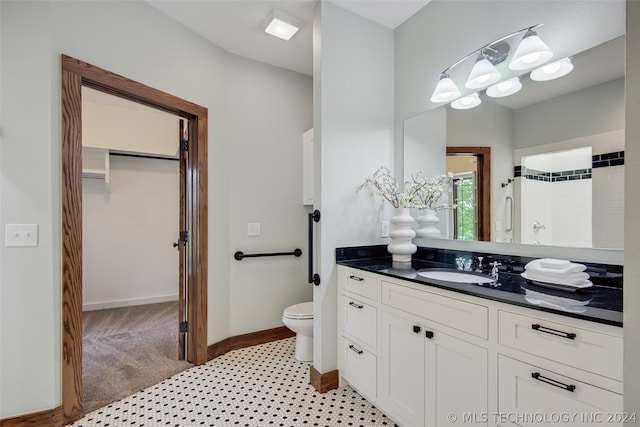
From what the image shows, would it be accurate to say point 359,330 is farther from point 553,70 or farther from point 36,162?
point 36,162

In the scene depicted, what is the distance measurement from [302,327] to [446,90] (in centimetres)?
196

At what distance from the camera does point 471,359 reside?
1.26m

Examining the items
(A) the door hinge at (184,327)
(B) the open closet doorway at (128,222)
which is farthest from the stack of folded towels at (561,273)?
(B) the open closet doorway at (128,222)

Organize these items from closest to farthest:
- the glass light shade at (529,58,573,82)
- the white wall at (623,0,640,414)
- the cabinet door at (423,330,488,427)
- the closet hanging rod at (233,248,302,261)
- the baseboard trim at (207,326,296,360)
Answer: the white wall at (623,0,640,414) → the cabinet door at (423,330,488,427) → the glass light shade at (529,58,573,82) → the baseboard trim at (207,326,296,360) → the closet hanging rod at (233,248,302,261)

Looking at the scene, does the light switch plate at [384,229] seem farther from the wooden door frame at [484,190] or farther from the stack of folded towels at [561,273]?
the stack of folded towels at [561,273]

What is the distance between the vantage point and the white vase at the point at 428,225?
213 centimetres

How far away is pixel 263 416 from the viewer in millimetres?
1754

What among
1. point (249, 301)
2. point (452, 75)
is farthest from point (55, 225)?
point (452, 75)

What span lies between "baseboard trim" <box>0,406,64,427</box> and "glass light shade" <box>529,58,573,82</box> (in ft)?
10.2

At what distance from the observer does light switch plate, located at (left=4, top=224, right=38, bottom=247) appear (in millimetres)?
1573

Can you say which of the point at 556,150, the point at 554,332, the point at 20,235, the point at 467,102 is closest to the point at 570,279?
the point at 554,332

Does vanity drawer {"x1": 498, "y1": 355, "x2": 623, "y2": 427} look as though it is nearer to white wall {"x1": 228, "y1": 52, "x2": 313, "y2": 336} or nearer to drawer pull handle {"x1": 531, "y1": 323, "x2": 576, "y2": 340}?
drawer pull handle {"x1": 531, "y1": 323, "x2": 576, "y2": 340}

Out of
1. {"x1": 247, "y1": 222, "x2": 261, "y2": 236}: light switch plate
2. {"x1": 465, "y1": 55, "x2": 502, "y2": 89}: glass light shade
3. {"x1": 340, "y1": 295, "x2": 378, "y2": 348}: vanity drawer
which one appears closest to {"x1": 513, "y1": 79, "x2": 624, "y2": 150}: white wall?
{"x1": 465, "y1": 55, "x2": 502, "y2": 89}: glass light shade

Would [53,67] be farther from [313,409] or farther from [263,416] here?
[313,409]
